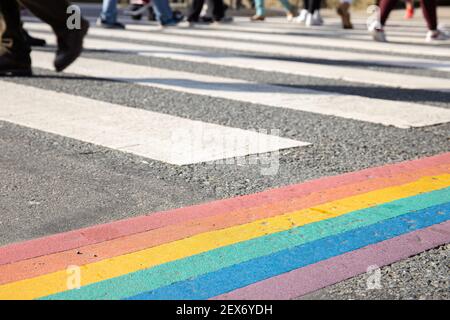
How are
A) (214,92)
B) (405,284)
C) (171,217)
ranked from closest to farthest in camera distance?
1. (405,284)
2. (171,217)
3. (214,92)

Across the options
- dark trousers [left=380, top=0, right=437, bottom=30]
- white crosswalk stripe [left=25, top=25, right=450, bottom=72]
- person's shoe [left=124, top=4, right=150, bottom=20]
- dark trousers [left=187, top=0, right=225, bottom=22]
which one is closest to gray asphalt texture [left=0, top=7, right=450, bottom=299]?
white crosswalk stripe [left=25, top=25, right=450, bottom=72]

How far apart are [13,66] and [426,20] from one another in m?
5.16

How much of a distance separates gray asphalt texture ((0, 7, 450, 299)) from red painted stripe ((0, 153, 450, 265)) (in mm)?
70

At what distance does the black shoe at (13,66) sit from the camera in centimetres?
576

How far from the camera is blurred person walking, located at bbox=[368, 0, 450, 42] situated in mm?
9078

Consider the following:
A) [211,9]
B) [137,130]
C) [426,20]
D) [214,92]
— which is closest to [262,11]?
[211,9]

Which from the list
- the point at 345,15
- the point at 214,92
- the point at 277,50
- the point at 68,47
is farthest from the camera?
the point at 345,15

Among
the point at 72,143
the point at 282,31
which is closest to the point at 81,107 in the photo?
the point at 72,143

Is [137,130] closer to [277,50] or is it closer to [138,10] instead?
[277,50]

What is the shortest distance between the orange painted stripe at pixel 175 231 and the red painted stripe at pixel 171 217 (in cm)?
3

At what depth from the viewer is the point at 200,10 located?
38.2 feet

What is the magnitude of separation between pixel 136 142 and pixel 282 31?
7.48 m

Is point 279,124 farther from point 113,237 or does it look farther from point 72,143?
point 113,237
